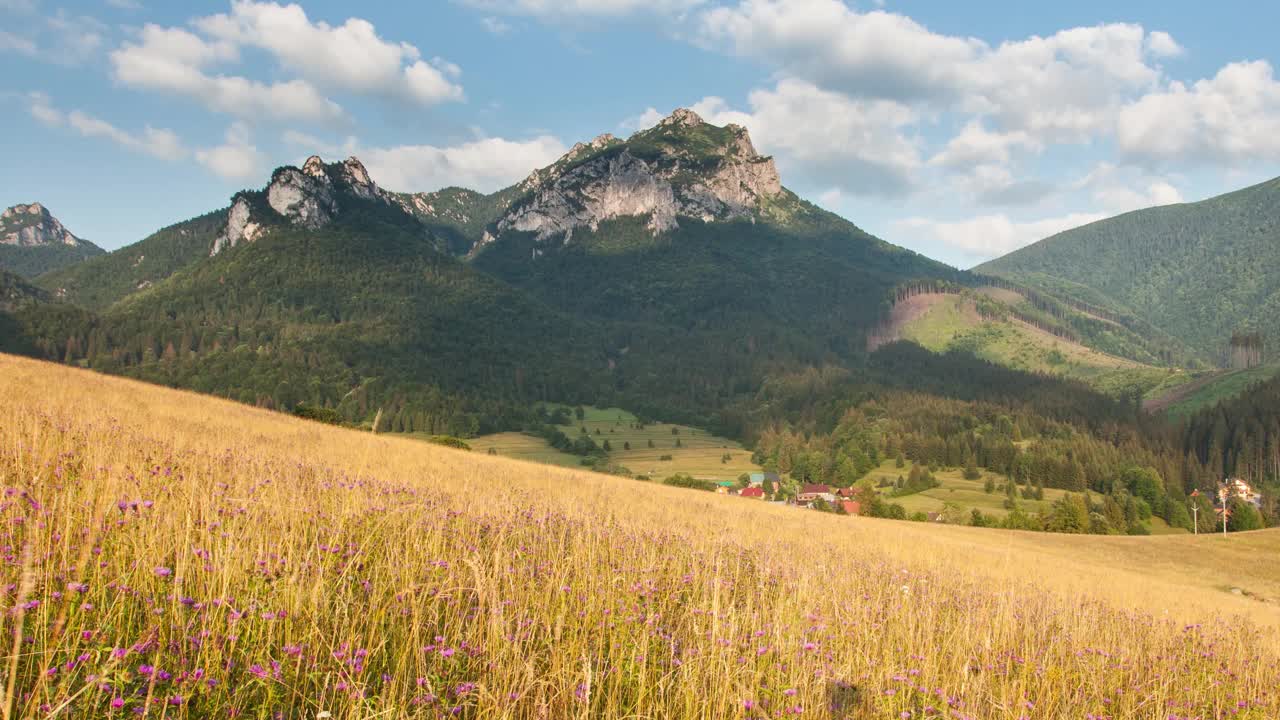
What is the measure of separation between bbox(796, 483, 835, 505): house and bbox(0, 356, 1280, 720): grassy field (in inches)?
4262

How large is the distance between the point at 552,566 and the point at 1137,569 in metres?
32.2

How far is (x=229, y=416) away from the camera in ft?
55.5

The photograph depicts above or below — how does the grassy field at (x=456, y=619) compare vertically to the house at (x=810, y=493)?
above

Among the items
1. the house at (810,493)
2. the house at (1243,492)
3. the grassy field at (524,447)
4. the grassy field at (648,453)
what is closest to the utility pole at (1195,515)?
the house at (1243,492)

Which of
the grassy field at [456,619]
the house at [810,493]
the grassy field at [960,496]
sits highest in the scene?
the grassy field at [456,619]

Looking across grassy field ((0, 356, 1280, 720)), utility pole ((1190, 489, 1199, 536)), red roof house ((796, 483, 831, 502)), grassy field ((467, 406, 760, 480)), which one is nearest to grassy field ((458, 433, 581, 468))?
grassy field ((467, 406, 760, 480))

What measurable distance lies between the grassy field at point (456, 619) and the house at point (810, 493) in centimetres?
10826

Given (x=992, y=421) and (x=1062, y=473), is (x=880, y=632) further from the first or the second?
(x=992, y=421)

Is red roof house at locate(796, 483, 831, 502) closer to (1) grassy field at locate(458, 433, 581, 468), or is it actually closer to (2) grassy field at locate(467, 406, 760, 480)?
(2) grassy field at locate(467, 406, 760, 480)

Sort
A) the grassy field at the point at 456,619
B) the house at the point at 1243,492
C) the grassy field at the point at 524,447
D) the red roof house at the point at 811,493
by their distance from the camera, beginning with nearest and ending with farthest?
the grassy field at the point at 456,619 < the red roof house at the point at 811,493 < the house at the point at 1243,492 < the grassy field at the point at 524,447

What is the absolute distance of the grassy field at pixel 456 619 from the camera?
9.53ft

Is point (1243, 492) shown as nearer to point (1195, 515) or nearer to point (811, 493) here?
point (1195, 515)

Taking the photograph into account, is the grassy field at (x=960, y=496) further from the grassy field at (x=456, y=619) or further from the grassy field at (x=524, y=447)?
the grassy field at (x=456, y=619)

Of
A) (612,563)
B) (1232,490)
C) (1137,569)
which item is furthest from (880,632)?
(1232,490)
